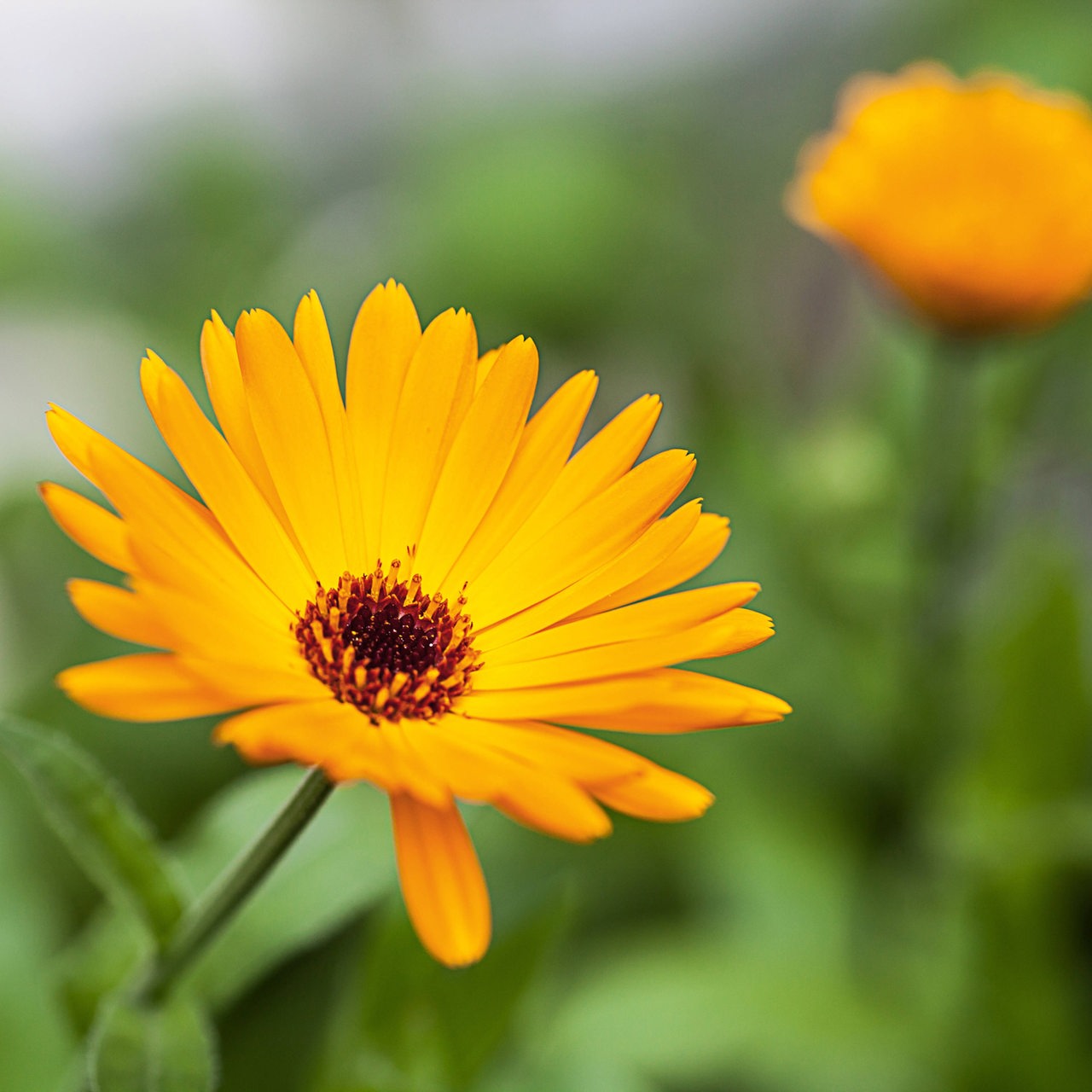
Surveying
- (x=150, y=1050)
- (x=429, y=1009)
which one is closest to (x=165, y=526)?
(x=150, y=1050)

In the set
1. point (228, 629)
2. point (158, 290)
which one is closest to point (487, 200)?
point (158, 290)

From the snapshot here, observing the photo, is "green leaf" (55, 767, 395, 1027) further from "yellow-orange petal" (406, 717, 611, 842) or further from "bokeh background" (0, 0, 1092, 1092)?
"yellow-orange petal" (406, 717, 611, 842)

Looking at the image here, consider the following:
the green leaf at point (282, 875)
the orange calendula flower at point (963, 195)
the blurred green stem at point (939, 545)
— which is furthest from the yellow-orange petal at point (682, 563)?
the blurred green stem at point (939, 545)

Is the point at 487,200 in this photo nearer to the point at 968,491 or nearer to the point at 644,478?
the point at 968,491

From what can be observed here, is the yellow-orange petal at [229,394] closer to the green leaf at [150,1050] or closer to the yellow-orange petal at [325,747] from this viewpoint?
the yellow-orange petal at [325,747]

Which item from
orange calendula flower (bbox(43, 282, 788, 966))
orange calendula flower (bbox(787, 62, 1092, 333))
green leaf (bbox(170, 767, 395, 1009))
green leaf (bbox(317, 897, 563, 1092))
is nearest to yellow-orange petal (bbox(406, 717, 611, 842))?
orange calendula flower (bbox(43, 282, 788, 966))

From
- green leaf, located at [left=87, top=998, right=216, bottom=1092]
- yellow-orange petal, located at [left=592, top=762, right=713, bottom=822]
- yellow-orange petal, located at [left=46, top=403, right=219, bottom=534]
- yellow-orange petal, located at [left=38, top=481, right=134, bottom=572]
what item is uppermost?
yellow-orange petal, located at [left=46, top=403, right=219, bottom=534]

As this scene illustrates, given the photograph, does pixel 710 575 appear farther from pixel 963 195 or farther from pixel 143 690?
pixel 143 690
